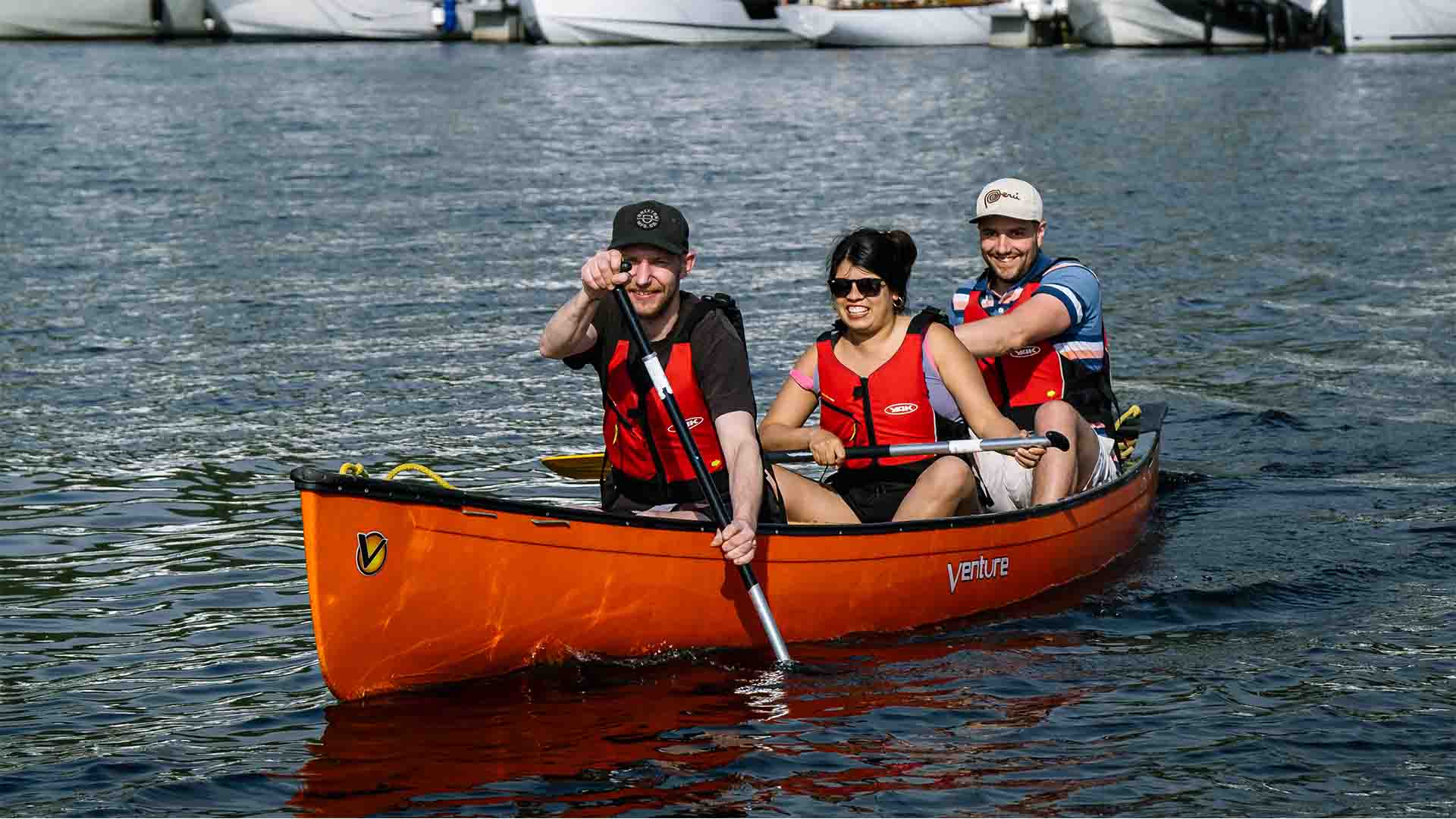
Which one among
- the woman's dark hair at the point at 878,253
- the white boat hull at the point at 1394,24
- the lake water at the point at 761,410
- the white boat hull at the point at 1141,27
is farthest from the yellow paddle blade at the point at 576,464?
the white boat hull at the point at 1141,27

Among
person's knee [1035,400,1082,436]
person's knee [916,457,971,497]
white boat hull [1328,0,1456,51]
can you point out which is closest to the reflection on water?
person's knee [916,457,971,497]

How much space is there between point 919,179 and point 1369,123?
9.52 meters

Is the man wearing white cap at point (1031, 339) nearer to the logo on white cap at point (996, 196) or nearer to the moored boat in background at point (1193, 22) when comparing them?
the logo on white cap at point (996, 196)

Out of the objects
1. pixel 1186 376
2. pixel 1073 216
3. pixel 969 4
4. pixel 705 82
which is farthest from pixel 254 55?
pixel 1186 376

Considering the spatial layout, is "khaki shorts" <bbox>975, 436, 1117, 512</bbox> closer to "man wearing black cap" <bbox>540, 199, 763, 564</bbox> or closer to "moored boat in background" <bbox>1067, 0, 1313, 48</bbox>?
"man wearing black cap" <bbox>540, 199, 763, 564</bbox>

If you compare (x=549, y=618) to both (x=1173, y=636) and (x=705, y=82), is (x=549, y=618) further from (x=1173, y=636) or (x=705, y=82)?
(x=705, y=82)

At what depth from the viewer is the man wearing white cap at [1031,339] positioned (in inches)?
316

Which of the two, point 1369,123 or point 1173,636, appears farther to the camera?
point 1369,123

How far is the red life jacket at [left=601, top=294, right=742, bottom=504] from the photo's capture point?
22.6 feet

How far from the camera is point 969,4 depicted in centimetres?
5766

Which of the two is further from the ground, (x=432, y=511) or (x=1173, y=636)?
(x=432, y=511)

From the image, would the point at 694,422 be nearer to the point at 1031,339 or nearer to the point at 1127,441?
the point at 1031,339

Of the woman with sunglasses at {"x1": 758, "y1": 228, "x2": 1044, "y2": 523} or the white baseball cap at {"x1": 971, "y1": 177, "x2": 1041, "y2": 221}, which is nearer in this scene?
the woman with sunglasses at {"x1": 758, "y1": 228, "x2": 1044, "y2": 523}

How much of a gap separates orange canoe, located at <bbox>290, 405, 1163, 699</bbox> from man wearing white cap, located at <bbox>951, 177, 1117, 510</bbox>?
0.34 meters
